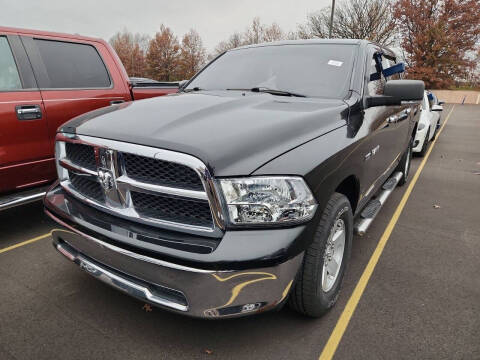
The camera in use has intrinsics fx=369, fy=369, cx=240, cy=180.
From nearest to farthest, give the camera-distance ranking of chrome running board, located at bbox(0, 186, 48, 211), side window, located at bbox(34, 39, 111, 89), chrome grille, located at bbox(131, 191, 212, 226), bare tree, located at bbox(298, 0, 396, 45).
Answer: chrome grille, located at bbox(131, 191, 212, 226), chrome running board, located at bbox(0, 186, 48, 211), side window, located at bbox(34, 39, 111, 89), bare tree, located at bbox(298, 0, 396, 45)

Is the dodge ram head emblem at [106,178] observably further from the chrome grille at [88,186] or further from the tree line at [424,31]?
the tree line at [424,31]

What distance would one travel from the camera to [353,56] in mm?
3129

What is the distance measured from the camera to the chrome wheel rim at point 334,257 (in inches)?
97.1

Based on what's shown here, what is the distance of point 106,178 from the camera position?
83.0 inches

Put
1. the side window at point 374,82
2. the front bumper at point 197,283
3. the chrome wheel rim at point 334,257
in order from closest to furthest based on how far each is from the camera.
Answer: the front bumper at point 197,283 → the chrome wheel rim at point 334,257 → the side window at point 374,82

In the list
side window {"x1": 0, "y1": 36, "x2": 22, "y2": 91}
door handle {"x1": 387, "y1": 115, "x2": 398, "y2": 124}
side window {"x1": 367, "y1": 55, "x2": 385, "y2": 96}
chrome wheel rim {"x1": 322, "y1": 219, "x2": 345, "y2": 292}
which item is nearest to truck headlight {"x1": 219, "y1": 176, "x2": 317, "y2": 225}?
chrome wheel rim {"x1": 322, "y1": 219, "x2": 345, "y2": 292}

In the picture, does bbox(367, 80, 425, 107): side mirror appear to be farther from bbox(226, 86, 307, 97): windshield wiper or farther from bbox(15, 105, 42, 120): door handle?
bbox(15, 105, 42, 120): door handle

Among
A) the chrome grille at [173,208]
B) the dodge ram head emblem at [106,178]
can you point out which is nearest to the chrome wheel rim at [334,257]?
Answer: the chrome grille at [173,208]

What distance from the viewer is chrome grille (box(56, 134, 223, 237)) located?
6.01 feet

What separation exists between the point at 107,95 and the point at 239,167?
2974mm

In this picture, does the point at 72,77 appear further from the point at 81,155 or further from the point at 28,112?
the point at 81,155

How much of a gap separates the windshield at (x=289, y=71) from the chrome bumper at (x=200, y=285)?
1597 mm

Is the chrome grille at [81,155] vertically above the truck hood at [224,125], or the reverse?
the truck hood at [224,125]

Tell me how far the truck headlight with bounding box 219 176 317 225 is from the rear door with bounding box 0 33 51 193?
2.58m
